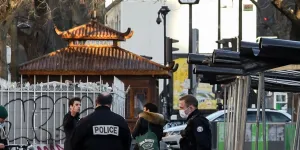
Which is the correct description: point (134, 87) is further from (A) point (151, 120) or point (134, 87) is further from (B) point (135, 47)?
(B) point (135, 47)

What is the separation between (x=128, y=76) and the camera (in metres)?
25.4

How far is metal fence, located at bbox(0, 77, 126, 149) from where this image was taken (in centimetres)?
1911

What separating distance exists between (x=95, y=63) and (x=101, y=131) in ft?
45.7

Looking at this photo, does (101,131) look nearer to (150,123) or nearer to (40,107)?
(150,123)

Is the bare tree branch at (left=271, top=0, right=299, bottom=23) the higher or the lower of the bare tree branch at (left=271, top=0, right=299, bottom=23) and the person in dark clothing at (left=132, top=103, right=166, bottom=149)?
the higher

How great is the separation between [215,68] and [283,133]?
718 cm

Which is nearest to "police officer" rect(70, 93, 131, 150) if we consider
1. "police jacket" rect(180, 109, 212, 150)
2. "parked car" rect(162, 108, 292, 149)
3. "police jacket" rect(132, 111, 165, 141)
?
"police jacket" rect(180, 109, 212, 150)

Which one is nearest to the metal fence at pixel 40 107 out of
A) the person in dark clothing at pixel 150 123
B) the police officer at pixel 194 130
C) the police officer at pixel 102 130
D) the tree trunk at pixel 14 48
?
the person in dark clothing at pixel 150 123

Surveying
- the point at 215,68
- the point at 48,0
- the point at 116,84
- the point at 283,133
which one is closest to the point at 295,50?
the point at 215,68

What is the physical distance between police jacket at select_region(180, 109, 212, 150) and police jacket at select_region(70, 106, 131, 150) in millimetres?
1602

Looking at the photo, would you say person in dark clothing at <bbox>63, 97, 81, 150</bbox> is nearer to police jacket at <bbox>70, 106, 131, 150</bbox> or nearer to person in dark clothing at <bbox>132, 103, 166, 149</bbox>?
person in dark clothing at <bbox>132, 103, 166, 149</bbox>

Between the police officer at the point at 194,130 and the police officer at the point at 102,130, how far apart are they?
1.57 metres

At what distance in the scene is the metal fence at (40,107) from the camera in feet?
62.7

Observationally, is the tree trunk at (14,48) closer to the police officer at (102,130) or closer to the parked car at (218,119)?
the parked car at (218,119)
